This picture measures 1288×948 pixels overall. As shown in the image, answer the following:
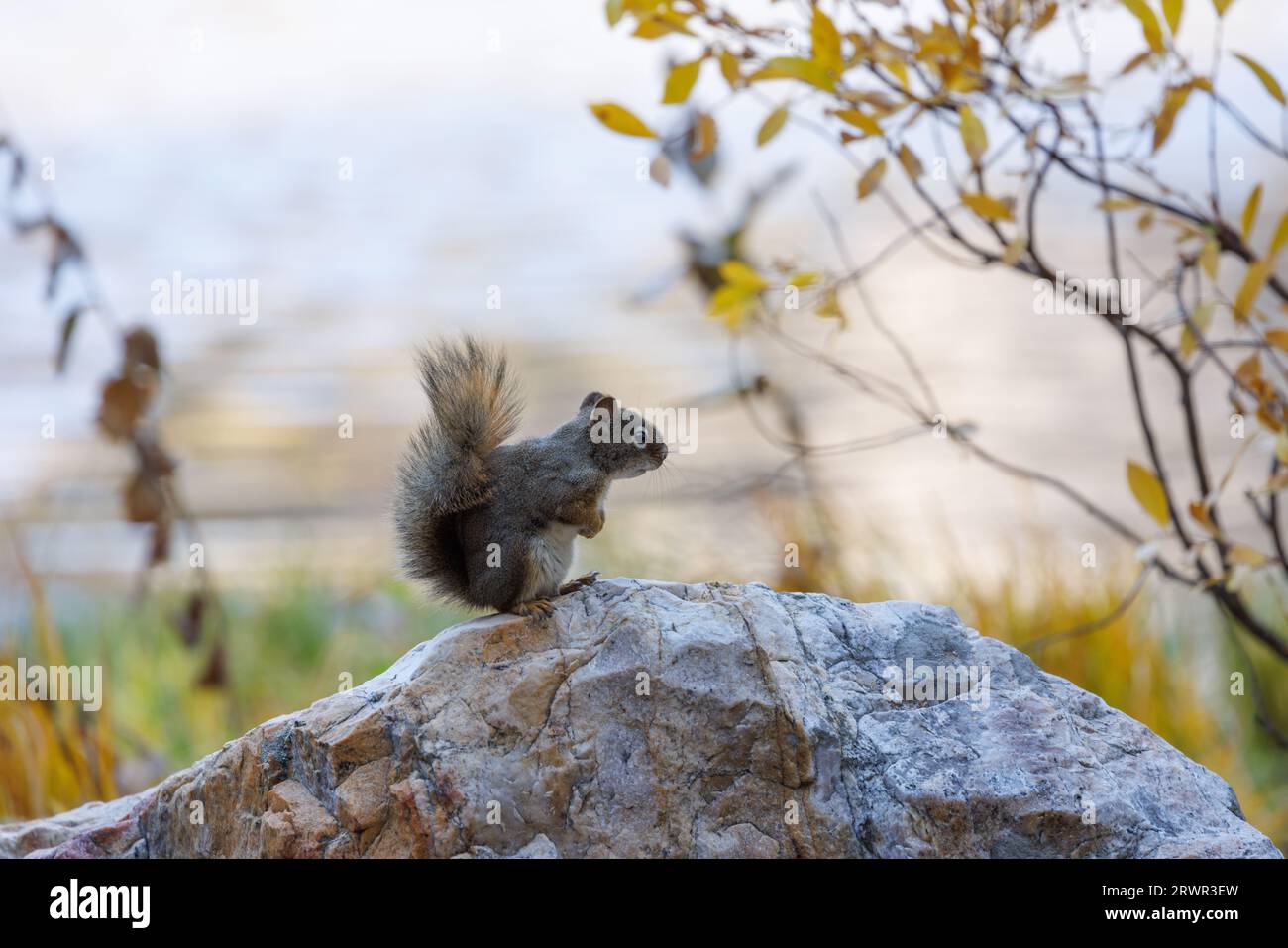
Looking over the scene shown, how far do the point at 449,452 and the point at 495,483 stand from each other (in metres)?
0.11

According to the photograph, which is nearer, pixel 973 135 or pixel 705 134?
pixel 973 135

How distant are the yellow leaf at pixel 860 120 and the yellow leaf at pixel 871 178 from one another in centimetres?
8

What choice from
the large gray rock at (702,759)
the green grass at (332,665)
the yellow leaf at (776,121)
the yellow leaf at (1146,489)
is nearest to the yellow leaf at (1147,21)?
the yellow leaf at (776,121)

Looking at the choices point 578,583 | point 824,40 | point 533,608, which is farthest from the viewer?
point 578,583

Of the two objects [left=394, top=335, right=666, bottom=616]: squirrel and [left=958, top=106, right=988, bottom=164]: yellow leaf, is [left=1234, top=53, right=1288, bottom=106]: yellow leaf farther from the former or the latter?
[left=394, top=335, right=666, bottom=616]: squirrel

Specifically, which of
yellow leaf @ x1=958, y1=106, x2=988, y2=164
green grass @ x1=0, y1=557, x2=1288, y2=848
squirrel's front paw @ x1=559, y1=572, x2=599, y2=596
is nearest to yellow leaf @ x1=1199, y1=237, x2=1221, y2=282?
yellow leaf @ x1=958, y1=106, x2=988, y2=164

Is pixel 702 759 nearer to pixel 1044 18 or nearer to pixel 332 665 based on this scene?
pixel 1044 18

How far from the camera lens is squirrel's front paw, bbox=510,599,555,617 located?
2283 mm

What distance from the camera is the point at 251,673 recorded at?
5121 millimetres

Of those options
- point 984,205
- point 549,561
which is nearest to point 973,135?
point 984,205

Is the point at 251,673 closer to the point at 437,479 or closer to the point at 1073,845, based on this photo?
the point at 437,479

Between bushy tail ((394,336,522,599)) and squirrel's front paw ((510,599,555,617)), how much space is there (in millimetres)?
186

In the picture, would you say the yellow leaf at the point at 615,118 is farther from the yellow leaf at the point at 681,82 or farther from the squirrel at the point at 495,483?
the squirrel at the point at 495,483

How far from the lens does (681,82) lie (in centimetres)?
216
